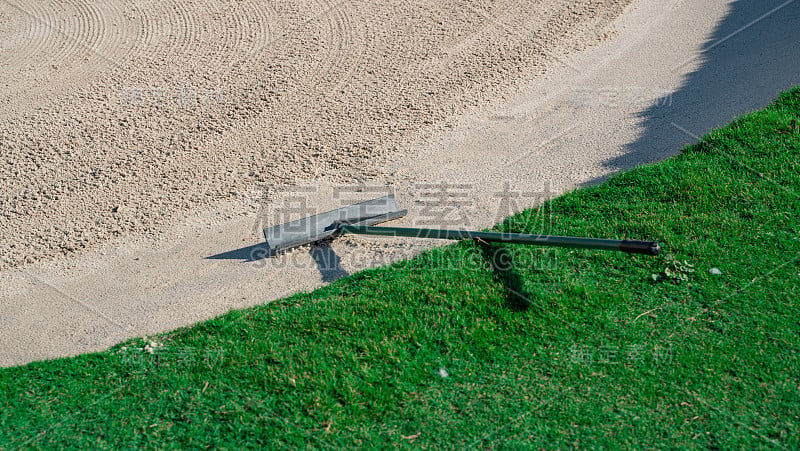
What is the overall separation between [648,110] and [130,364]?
202 inches

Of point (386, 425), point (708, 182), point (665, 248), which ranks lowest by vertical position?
point (386, 425)

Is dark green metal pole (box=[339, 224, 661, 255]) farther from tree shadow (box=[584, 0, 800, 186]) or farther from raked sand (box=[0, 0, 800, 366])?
tree shadow (box=[584, 0, 800, 186])

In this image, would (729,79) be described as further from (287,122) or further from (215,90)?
(215,90)

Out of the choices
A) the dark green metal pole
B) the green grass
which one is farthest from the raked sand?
the green grass

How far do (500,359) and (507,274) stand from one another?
814 millimetres

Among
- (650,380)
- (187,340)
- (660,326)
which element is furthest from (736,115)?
(187,340)

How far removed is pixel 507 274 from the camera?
5.15m

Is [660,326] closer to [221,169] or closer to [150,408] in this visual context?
[150,408]

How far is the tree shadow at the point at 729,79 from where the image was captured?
6391mm

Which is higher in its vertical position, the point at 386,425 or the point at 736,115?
the point at 736,115

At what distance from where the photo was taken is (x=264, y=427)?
13.7 feet

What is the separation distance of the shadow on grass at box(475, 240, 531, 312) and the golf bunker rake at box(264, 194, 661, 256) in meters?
0.14

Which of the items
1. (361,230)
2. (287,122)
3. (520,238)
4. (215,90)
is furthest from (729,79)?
(215,90)

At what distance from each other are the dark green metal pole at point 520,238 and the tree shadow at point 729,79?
1.41 meters
